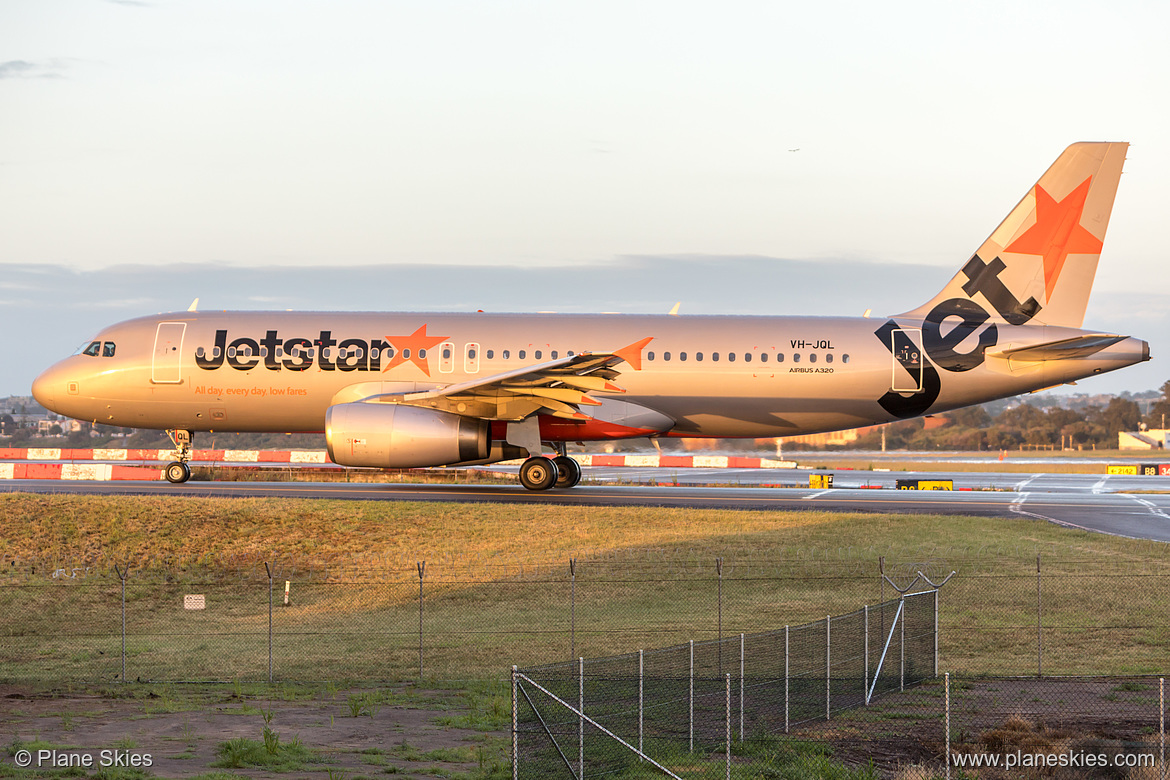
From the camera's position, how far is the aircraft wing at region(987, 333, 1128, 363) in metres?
33.1

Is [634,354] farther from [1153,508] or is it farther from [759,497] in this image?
[1153,508]

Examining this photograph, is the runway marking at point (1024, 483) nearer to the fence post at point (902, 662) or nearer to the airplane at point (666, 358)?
the airplane at point (666, 358)

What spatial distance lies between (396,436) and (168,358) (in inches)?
355

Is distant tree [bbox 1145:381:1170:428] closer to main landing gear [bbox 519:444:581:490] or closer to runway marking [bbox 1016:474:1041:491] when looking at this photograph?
runway marking [bbox 1016:474:1041:491]

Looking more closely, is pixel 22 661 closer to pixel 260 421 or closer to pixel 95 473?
pixel 260 421

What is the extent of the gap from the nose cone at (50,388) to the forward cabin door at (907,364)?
88.1 ft

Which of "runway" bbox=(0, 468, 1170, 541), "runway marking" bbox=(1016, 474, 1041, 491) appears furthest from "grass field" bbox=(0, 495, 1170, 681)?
"runway marking" bbox=(1016, 474, 1041, 491)

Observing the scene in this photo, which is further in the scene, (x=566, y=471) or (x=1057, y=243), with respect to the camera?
(x=566, y=471)

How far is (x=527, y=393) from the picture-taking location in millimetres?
31781

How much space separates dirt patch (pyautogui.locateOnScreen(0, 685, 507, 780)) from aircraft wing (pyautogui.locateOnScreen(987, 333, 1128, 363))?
24.6 meters

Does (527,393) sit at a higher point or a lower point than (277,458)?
higher

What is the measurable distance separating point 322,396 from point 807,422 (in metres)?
15.4

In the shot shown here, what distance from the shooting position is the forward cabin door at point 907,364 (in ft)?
113

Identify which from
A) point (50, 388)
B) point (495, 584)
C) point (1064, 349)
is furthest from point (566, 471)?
point (50, 388)
